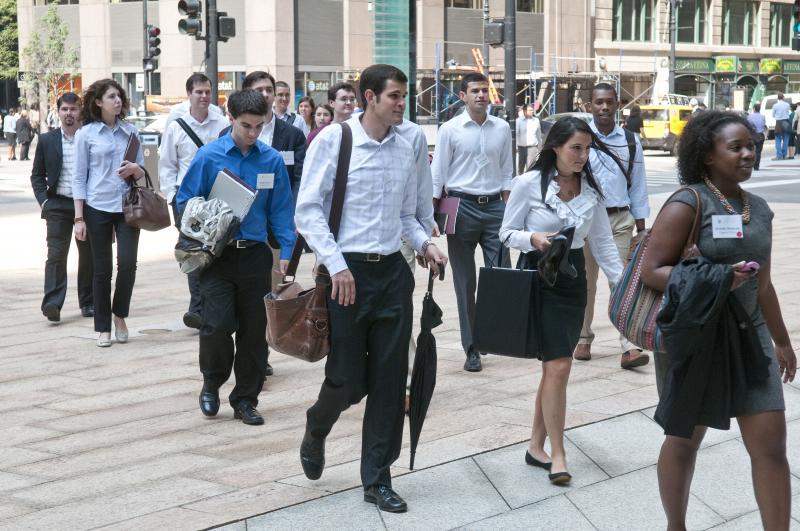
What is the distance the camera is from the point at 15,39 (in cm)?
6203

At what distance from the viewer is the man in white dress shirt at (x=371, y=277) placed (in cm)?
503

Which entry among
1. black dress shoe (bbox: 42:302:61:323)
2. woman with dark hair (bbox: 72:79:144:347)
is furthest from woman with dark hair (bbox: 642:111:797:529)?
black dress shoe (bbox: 42:302:61:323)

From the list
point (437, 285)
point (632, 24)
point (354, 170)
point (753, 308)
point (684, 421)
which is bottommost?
point (437, 285)

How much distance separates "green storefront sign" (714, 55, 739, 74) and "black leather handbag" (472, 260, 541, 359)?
59494 mm

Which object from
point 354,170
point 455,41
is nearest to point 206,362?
point 354,170

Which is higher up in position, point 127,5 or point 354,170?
point 127,5

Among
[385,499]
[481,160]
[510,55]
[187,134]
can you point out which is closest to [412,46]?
[187,134]

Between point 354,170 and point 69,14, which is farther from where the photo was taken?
point 69,14

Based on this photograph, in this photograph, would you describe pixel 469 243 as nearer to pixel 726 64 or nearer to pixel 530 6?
pixel 530 6

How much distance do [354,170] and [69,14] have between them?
5230cm

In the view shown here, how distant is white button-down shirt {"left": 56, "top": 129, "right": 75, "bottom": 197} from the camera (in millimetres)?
10117

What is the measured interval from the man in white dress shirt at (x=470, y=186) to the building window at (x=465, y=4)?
44.8 meters

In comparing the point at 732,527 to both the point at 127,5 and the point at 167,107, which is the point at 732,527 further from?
the point at 127,5

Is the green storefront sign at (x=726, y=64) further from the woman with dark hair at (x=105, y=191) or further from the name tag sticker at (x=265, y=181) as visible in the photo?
the name tag sticker at (x=265, y=181)
